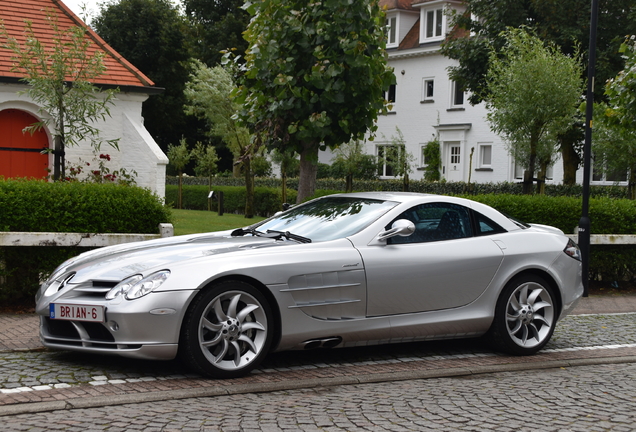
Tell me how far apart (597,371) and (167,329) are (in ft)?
12.7

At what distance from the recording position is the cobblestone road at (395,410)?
5.01 metres

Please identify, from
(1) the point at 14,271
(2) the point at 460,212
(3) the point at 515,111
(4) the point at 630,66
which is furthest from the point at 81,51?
(3) the point at 515,111

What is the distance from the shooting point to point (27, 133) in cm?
1647

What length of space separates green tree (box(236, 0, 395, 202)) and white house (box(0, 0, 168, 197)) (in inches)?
204

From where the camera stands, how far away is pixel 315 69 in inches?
464

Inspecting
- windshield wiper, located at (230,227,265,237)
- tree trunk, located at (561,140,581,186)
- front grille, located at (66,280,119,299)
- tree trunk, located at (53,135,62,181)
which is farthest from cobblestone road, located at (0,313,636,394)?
tree trunk, located at (561,140,581,186)

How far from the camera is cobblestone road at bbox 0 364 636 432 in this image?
16.4 feet

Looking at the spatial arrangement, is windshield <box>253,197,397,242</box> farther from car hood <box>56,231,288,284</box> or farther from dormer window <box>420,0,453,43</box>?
dormer window <box>420,0,453,43</box>

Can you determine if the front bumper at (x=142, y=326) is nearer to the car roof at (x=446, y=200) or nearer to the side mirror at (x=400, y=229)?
the side mirror at (x=400, y=229)

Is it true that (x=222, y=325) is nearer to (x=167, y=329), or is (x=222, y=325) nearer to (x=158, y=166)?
(x=167, y=329)

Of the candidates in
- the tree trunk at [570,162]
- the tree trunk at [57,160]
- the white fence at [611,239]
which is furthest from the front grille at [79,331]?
the tree trunk at [570,162]

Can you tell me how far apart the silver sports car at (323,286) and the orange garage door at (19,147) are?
10.3 meters

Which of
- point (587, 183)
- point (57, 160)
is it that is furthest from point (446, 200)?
point (57, 160)

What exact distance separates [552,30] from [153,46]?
27158mm
